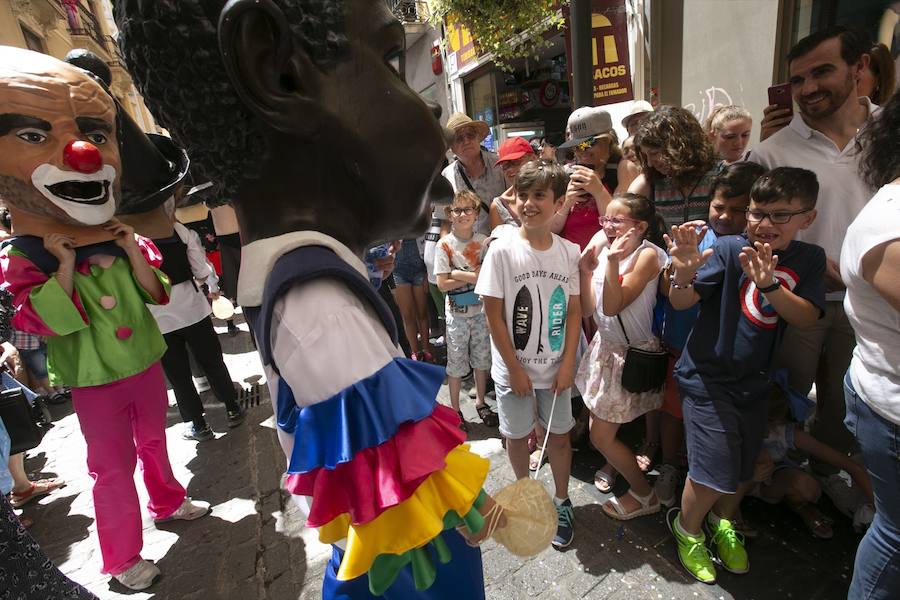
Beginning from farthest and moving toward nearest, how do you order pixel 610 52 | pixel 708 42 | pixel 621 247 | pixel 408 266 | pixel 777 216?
1. pixel 610 52
2. pixel 708 42
3. pixel 408 266
4. pixel 621 247
5. pixel 777 216

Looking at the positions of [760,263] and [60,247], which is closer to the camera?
[760,263]

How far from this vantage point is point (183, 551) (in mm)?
2492

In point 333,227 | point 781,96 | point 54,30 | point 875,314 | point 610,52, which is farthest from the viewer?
point 54,30

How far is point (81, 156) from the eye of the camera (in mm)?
1786

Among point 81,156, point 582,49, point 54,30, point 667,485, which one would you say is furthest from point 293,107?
point 54,30

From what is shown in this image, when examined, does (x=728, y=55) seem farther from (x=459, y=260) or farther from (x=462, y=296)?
(x=462, y=296)

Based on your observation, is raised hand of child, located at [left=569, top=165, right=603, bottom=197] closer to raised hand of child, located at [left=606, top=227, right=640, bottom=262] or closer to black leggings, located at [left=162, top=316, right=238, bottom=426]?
raised hand of child, located at [left=606, top=227, right=640, bottom=262]

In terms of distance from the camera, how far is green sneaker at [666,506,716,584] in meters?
1.94

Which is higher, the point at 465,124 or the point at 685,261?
the point at 465,124

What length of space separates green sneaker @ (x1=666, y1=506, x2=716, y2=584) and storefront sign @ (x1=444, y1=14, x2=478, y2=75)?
9.25 m

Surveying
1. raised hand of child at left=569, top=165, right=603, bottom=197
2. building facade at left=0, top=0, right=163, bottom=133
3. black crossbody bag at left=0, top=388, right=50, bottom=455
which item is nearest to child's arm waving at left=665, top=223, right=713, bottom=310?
raised hand of child at left=569, top=165, right=603, bottom=197

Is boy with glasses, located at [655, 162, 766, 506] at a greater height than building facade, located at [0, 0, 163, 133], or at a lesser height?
lesser

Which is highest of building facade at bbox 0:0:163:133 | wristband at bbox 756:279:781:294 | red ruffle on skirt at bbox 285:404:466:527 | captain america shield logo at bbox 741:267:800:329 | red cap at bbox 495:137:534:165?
building facade at bbox 0:0:163:133

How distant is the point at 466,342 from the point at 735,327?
1.83 meters
